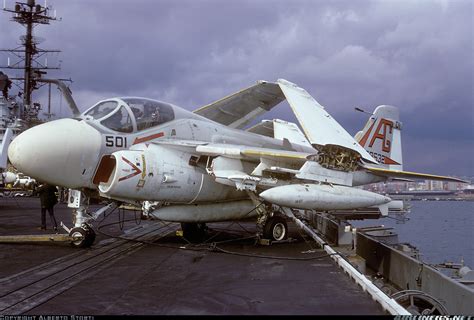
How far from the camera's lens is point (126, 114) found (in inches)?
449

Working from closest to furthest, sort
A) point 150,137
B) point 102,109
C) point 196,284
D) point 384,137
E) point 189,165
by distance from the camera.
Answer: point 196,284, point 102,109, point 150,137, point 189,165, point 384,137

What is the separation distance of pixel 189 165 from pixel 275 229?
306 centimetres

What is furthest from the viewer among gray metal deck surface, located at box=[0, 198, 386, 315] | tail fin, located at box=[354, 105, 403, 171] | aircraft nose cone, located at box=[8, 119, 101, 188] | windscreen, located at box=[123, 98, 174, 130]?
tail fin, located at box=[354, 105, 403, 171]

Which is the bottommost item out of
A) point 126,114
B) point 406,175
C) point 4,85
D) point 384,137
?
point 406,175

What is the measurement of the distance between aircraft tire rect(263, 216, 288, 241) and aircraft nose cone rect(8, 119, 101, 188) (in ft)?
16.1

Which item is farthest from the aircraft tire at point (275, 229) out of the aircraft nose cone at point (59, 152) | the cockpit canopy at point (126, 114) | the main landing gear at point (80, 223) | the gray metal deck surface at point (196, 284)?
the aircraft nose cone at point (59, 152)

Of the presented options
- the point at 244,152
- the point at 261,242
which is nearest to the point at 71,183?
the point at 244,152

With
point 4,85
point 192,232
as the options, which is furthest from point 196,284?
point 4,85

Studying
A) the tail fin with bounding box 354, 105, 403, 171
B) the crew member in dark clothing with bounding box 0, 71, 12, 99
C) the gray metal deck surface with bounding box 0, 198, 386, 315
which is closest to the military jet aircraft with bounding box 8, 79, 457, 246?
the gray metal deck surface with bounding box 0, 198, 386, 315

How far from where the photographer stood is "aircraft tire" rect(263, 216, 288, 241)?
12977 mm

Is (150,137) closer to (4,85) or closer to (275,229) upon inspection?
(275,229)

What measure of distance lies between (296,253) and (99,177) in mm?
5013

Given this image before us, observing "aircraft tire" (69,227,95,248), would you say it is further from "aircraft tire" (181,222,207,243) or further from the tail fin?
the tail fin

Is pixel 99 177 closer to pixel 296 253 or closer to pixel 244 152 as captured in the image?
pixel 244 152
